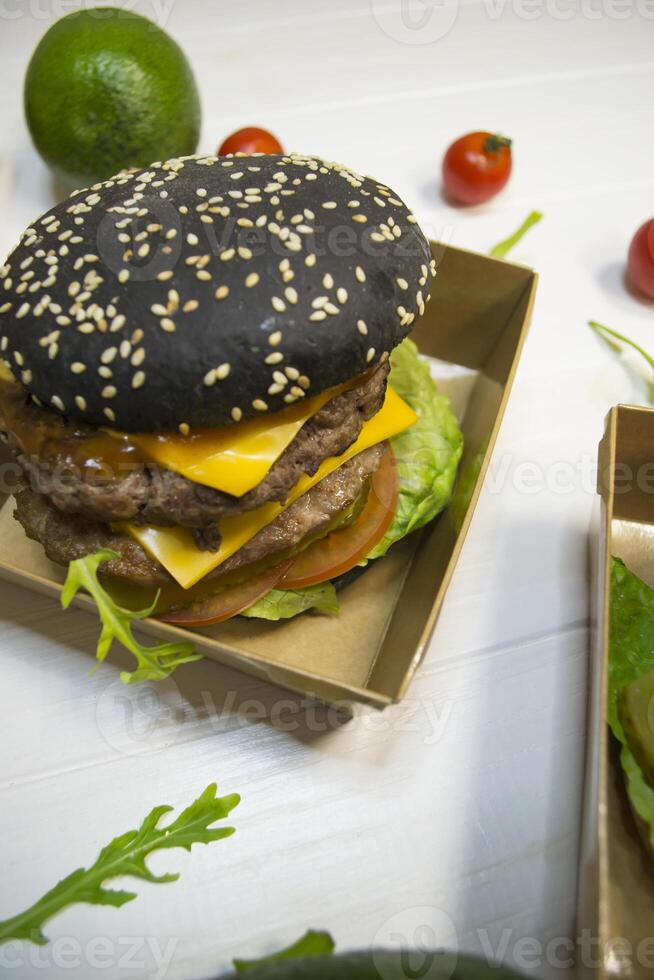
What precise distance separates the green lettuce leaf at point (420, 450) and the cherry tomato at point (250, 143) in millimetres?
1008

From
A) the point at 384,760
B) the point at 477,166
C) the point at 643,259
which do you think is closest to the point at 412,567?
the point at 384,760

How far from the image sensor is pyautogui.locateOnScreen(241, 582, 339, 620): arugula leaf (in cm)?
192

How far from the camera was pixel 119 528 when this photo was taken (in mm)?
1819

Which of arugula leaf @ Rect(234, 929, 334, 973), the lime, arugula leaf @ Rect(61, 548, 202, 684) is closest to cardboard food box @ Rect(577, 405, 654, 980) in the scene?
arugula leaf @ Rect(234, 929, 334, 973)

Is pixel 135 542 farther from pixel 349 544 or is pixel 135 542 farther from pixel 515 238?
pixel 515 238

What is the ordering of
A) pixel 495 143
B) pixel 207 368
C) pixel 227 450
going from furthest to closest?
pixel 495 143, pixel 227 450, pixel 207 368

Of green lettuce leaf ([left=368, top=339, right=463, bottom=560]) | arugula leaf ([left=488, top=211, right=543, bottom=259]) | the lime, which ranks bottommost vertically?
green lettuce leaf ([left=368, top=339, right=463, bottom=560])

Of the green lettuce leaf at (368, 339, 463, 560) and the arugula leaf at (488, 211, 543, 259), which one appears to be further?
the arugula leaf at (488, 211, 543, 259)

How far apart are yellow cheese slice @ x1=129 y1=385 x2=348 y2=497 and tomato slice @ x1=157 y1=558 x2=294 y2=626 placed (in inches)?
13.2

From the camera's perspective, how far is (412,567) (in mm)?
2131

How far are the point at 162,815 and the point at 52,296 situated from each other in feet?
3.82

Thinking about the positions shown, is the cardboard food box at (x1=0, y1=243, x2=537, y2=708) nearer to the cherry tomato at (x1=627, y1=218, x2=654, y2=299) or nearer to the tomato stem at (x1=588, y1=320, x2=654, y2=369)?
the tomato stem at (x1=588, y1=320, x2=654, y2=369)

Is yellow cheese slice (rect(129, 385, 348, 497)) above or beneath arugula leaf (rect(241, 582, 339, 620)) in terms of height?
above

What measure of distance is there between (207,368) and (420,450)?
2.61 feet
